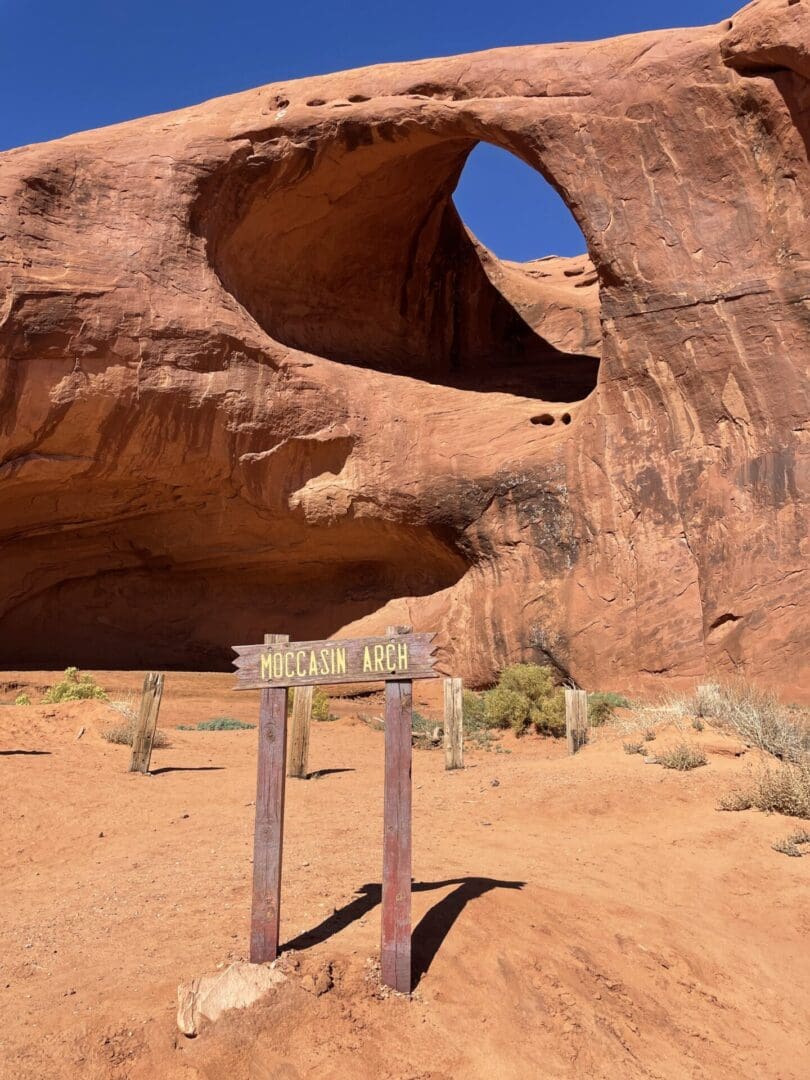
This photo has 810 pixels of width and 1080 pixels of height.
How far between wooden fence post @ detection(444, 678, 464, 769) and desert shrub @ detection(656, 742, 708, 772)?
7.83 ft

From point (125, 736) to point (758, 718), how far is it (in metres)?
7.50

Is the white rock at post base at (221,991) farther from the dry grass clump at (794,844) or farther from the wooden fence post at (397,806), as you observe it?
the dry grass clump at (794,844)

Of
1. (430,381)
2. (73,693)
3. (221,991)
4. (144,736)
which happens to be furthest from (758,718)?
(430,381)

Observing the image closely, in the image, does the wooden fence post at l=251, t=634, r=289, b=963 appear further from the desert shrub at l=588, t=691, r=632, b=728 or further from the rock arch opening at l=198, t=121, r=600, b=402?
the rock arch opening at l=198, t=121, r=600, b=402

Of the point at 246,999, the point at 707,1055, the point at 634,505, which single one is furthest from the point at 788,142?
the point at 246,999

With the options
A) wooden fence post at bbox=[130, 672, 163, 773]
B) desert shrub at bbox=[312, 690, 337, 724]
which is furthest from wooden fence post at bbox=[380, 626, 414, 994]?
desert shrub at bbox=[312, 690, 337, 724]

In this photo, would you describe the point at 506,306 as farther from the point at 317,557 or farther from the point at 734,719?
the point at 734,719

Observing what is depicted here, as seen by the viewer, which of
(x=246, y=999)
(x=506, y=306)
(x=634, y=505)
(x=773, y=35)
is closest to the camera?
(x=246, y=999)

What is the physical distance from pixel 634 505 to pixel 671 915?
899 cm

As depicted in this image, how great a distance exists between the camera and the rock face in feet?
43.2

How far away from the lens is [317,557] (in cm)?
1836

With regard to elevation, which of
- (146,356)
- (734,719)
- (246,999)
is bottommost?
(246,999)

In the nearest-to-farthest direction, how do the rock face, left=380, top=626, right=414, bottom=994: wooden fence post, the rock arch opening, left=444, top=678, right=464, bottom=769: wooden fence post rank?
left=380, top=626, right=414, bottom=994: wooden fence post, left=444, top=678, right=464, bottom=769: wooden fence post, the rock face, the rock arch opening

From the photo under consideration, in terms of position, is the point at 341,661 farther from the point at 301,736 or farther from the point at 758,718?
the point at 758,718
